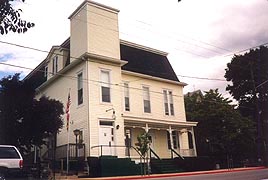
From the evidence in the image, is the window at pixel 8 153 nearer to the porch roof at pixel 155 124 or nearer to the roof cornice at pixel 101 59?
the roof cornice at pixel 101 59

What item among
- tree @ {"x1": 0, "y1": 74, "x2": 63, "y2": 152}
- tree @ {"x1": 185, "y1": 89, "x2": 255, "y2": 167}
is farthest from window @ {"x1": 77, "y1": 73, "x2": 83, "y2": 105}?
tree @ {"x1": 185, "y1": 89, "x2": 255, "y2": 167}

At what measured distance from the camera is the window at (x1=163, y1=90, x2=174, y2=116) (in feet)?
95.7

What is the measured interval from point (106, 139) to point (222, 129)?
15.3 metres

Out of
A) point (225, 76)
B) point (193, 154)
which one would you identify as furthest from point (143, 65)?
point (225, 76)

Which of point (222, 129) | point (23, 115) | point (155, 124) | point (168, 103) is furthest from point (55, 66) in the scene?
point (222, 129)

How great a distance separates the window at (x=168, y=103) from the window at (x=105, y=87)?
6.97 m

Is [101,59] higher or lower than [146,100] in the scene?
higher

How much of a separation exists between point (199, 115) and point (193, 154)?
7.39m

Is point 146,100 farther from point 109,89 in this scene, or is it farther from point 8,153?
point 8,153

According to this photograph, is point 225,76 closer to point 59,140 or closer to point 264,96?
point 264,96

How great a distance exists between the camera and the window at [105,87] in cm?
2362

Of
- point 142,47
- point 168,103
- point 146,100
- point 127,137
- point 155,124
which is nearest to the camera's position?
point 127,137

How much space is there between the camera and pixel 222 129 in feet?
110

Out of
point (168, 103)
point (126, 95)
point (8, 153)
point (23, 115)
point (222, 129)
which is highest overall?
point (126, 95)
